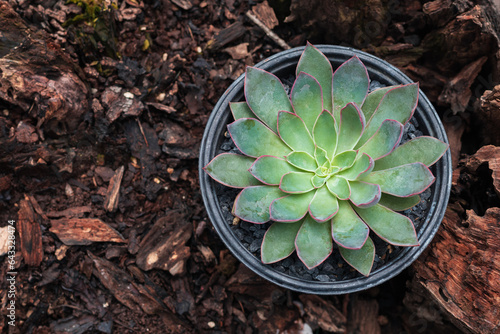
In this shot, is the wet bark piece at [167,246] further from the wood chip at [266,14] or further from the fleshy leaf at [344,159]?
the wood chip at [266,14]

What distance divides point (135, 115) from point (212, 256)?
0.85 metres

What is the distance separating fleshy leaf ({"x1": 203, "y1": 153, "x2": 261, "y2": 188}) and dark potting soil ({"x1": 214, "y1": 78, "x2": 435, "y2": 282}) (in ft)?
0.45

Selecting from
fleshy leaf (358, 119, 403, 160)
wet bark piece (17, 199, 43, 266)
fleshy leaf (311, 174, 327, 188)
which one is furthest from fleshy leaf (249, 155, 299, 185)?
wet bark piece (17, 199, 43, 266)

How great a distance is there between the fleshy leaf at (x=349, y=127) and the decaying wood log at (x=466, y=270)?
1.92 ft

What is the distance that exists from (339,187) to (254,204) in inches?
13.5

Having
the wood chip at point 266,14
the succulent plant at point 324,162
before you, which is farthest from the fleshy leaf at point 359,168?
the wood chip at point 266,14

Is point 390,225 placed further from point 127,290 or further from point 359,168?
point 127,290

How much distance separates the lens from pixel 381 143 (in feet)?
4.52

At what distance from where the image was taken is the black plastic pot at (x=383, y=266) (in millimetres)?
1426

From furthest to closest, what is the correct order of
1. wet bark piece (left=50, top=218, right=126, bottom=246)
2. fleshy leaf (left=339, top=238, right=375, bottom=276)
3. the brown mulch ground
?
wet bark piece (left=50, top=218, right=126, bottom=246)
the brown mulch ground
fleshy leaf (left=339, top=238, right=375, bottom=276)

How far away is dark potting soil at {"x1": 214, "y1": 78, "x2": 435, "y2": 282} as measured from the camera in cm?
149

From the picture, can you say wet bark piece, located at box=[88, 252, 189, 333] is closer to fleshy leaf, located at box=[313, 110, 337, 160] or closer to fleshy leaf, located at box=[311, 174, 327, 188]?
fleshy leaf, located at box=[311, 174, 327, 188]

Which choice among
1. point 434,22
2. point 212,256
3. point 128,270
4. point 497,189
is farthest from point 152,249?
point 434,22

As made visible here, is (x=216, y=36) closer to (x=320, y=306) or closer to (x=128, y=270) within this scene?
(x=128, y=270)
